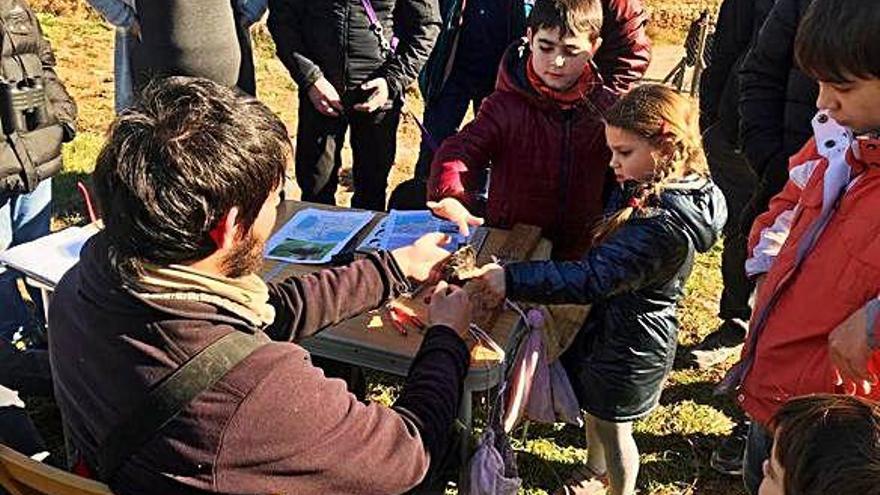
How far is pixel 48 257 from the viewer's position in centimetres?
272

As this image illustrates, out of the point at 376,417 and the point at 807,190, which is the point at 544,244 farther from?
the point at 376,417

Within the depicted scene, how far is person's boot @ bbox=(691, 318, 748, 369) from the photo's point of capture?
392cm

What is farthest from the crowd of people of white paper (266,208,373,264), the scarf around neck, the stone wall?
the stone wall

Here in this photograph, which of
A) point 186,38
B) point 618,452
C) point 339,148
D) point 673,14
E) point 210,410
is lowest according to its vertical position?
point 673,14

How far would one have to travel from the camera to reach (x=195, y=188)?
1.47 meters

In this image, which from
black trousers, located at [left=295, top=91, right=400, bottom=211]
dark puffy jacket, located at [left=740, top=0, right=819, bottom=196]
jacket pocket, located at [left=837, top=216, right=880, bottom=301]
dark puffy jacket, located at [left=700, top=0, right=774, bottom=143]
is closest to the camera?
jacket pocket, located at [left=837, top=216, right=880, bottom=301]

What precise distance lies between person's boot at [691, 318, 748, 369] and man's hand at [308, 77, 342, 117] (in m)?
1.88

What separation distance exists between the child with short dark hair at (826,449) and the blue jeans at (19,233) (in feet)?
9.41

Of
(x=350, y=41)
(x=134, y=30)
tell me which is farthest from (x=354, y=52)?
(x=134, y=30)

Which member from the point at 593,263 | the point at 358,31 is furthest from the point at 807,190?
the point at 358,31

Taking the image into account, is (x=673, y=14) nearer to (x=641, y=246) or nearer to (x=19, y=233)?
(x=19, y=233)

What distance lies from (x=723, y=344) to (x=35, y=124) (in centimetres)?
290

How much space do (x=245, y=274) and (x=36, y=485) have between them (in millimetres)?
529

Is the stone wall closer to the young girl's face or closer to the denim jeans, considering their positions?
the young girl's face
